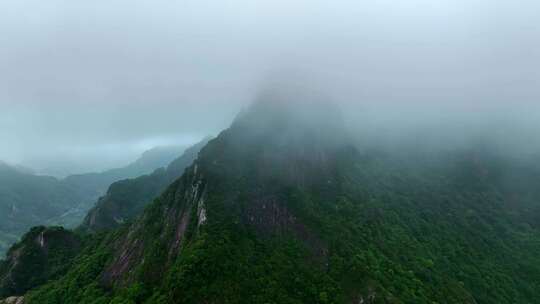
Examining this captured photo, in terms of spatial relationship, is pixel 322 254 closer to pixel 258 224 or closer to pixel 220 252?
pixel 258 224

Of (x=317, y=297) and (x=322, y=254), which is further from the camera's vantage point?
(x=322, y=254)

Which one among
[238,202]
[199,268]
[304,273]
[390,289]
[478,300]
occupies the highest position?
[238,202]

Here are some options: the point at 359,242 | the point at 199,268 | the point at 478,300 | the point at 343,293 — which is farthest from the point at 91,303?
the point at 478,300

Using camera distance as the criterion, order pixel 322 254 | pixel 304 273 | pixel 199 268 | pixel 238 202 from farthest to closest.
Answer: pixel 238 202, pixel 322 254, pixel 304 273, pixel 199 268

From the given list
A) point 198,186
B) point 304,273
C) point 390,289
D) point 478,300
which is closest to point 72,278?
point 198,186

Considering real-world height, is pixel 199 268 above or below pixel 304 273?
above

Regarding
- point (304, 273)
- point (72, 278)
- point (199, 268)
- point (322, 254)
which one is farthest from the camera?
point (72, 278)

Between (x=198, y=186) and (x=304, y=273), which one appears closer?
(x=304, y=273)

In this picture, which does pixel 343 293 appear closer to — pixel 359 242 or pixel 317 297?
pixel 317 297

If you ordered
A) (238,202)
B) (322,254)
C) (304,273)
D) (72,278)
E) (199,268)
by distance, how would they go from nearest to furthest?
(199,268) → (304,273) → (322,254) → (238,202) → (72,278)
